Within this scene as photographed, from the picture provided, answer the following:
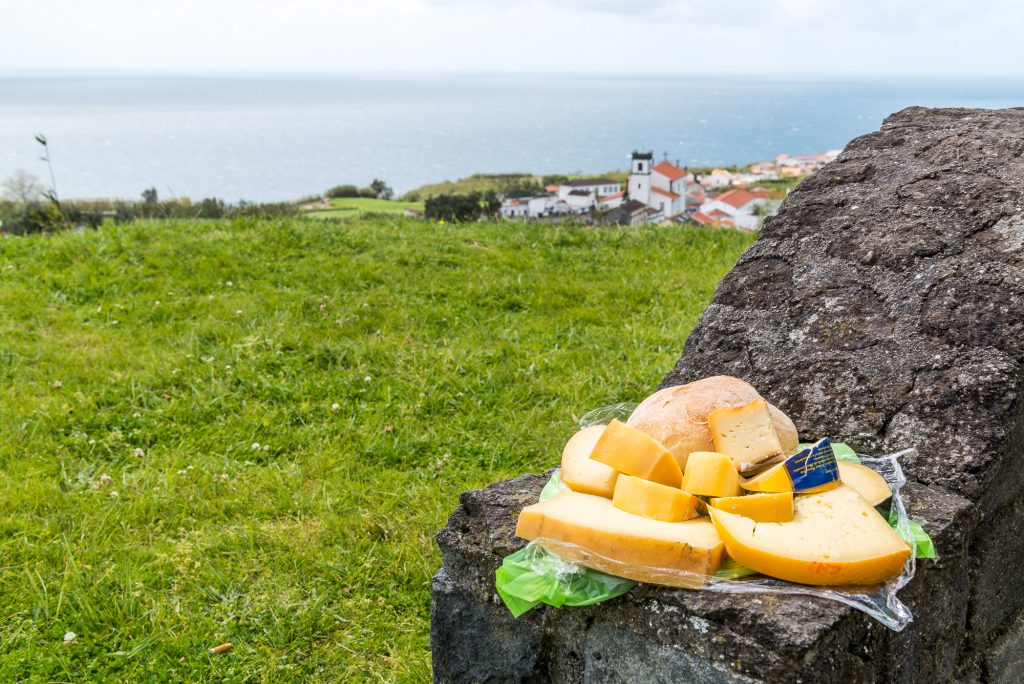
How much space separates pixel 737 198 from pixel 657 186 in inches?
167

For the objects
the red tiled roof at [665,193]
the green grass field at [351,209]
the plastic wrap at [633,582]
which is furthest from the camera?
the red tiled roof at [665,193]

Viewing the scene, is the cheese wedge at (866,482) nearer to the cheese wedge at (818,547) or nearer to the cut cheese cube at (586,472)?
the cheese wedge at (818,547)

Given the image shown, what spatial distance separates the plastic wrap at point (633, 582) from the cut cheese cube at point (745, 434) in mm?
302

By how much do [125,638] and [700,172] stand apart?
33.5m

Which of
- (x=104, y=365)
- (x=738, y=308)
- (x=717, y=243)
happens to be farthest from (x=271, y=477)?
(x=717, y=243)

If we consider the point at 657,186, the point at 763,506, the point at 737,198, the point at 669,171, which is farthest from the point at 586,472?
the point at 737,198

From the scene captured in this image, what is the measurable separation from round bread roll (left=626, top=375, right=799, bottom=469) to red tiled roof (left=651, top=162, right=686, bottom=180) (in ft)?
68.5

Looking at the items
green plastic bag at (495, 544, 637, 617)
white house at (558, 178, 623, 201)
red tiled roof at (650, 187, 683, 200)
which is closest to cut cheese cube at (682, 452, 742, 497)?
green plastic bag at (495, 544, 637, 617)

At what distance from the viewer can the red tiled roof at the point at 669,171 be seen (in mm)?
23047

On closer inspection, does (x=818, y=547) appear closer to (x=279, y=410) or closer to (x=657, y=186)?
(x=279, y=410)

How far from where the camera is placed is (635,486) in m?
1.97

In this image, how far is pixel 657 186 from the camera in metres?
20.6

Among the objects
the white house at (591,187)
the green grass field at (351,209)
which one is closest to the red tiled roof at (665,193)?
the white house at (591,187)

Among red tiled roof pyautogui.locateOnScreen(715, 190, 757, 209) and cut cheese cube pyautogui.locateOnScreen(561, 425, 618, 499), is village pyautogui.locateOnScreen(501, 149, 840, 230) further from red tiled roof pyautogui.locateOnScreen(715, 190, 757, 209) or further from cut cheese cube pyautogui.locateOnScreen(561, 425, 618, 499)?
cut cheese cube pyautogui.locateOnScreen(561, 425, 618, 499)
